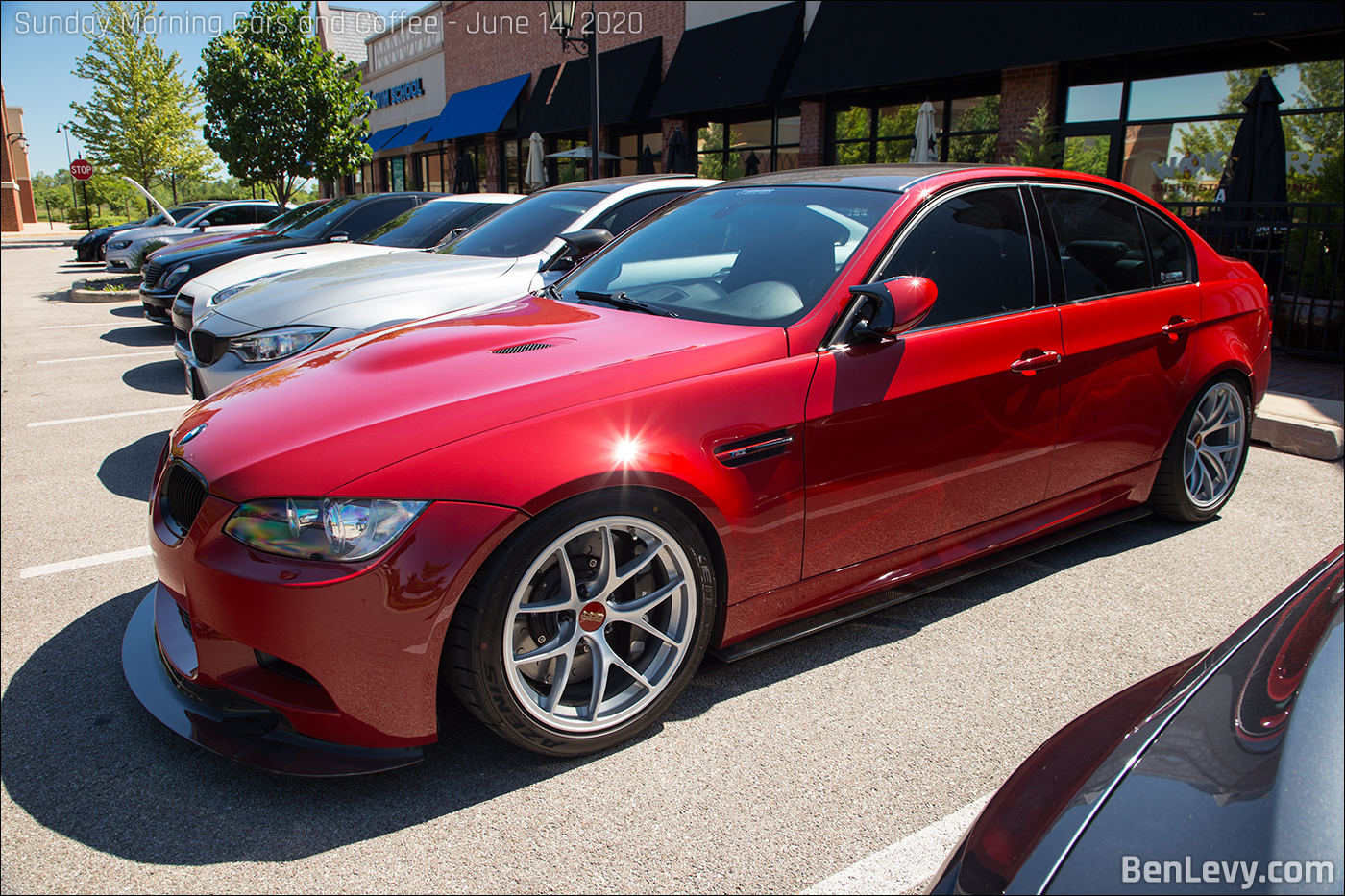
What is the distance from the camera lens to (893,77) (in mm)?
13391

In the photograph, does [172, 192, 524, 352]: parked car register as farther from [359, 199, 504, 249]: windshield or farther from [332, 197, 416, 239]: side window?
[332, 197, 416, 239]: side window

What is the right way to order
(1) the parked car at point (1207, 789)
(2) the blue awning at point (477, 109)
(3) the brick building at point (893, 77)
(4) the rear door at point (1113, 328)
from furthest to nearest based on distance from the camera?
(2) the blue awning at point (477, 109) → (3) the brick building at point (893, 77) → (4) the rear door at point (1113, 328) → (1) the parked car at point (1207, 789)

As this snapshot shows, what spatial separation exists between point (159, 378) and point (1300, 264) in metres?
10.7

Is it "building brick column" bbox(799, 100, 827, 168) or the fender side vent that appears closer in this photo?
the fender side vent

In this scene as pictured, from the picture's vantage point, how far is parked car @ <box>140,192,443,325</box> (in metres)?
10.2

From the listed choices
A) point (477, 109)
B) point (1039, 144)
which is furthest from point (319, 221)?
point (477, 109)

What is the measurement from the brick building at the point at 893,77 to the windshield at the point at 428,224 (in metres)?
7.45

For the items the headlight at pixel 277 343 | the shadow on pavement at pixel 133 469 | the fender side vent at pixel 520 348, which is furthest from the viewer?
the headlight at pixel 277 343

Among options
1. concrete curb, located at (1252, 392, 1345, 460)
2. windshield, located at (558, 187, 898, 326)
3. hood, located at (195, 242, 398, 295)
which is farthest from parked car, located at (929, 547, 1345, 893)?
hood, located at (195, 242, 398, 295)

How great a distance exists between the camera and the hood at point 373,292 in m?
5.34

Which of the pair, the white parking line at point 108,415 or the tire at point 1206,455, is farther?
the white parking line at point 108,415

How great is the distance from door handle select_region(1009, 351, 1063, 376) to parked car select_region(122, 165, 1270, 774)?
0.02 meters

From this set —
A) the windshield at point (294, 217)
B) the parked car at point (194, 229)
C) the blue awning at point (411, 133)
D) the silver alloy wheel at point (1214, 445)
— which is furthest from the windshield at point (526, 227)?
the blue awning at point (411, 133)

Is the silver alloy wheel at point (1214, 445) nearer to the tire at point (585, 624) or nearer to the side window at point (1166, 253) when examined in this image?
the side window at point (1166, 253)
